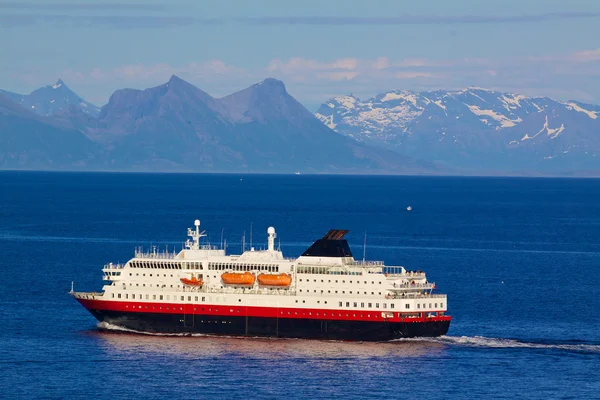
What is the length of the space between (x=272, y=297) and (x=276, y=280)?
124cm

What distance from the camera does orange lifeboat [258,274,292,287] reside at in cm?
8525

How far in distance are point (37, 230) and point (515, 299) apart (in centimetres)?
8112

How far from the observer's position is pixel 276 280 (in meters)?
85.4

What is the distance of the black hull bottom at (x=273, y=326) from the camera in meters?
83.6

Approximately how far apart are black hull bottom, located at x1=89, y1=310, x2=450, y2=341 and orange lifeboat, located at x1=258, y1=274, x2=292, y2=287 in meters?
2.34

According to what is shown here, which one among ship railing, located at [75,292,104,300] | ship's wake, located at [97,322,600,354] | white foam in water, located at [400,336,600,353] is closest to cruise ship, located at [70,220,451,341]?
ship railing, located at [75,292,104,300]

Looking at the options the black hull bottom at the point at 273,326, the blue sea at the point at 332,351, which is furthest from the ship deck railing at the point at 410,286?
the blue sea at the point at 332,351

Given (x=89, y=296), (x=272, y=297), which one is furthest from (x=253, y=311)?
(x=89, y=296)

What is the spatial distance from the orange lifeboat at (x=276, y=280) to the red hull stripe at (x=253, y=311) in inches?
67.7

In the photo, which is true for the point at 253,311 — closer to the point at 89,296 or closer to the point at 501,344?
the point at 89,296

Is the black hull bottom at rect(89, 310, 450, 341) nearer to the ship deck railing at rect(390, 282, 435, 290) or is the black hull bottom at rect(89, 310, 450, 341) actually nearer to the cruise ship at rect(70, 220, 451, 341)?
the cruise ship at rect(70, 220, 451, 341)

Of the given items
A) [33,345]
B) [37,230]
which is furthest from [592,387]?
[37,230]

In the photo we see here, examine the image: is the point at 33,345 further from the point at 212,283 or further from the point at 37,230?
the point at 37,230

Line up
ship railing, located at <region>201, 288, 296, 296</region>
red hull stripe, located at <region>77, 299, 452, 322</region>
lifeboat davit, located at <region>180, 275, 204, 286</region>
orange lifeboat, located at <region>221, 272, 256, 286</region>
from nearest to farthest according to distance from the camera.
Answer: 1. red hull stripe, located at <region>77, 299, 452, 322</region>
2. ship railing, located at <region>201, 288, 296, 296</region>
3. orange lifeboat, located at <region>221, 272, 256, 286</region>
4. lifeboat davit, located at <region>180, 275, 204, 286</region>
